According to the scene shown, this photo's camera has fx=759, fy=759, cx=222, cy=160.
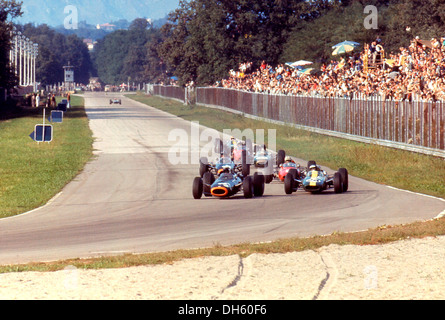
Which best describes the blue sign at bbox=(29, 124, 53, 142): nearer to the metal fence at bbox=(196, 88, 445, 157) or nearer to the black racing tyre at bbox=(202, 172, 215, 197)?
the metal fence at bbox=(196, 88, 445, 157)

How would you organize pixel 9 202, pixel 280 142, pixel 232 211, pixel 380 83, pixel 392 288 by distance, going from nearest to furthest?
pixel 392 288
pixel 232 211
pixel 9 202
pixel 380 83
pixel 280 142

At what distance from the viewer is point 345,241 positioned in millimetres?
12344

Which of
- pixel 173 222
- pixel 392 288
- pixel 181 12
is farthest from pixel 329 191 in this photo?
pixel 181 12

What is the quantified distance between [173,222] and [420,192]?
295 inches

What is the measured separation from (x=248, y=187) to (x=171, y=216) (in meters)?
3.04

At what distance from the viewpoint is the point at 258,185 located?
61.2 feet

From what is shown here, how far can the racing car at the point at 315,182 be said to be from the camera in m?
18.6

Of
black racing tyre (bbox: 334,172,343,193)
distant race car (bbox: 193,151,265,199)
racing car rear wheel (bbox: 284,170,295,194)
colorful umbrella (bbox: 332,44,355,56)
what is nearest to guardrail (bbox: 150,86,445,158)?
colorful umbrella (bbox: 332,44,355,56)

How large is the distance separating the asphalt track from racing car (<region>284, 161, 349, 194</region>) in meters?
0.21

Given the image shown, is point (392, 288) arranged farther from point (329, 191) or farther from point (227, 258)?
point (329, 191)

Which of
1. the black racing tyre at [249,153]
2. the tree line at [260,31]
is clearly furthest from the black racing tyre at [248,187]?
the tree line at [260,31]

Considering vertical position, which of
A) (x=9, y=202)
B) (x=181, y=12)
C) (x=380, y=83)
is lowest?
(x=9, y=202)

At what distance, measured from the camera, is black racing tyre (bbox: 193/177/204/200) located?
59.8ft

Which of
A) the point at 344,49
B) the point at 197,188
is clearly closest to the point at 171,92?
the point at 344,49
